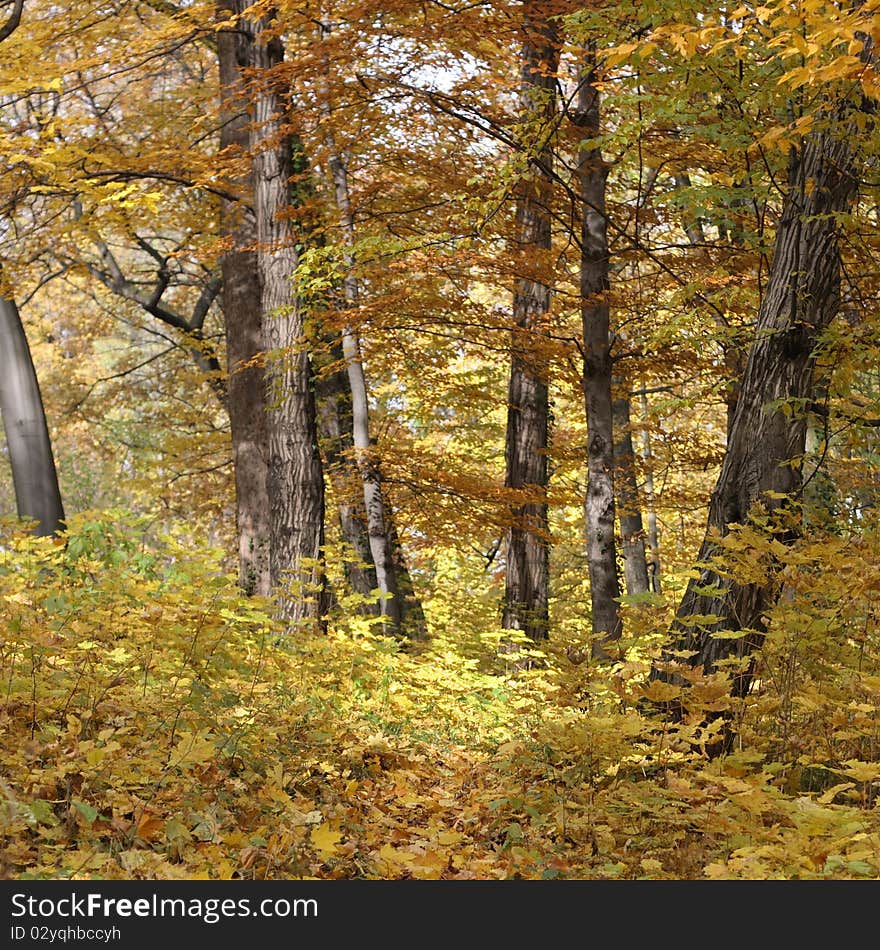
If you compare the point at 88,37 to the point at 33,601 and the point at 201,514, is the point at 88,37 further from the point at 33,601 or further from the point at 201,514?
the point at 201,514

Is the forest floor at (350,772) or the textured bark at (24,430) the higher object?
the textured bark at (24,430)

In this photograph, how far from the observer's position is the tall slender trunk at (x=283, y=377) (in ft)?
32.2

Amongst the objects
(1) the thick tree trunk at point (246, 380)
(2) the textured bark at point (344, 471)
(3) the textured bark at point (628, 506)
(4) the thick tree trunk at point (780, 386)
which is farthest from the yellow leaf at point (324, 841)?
(2) the textured bark at point (344, 471)

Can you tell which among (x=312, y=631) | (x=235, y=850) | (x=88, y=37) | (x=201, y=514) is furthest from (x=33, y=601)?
(x=201, y=514)

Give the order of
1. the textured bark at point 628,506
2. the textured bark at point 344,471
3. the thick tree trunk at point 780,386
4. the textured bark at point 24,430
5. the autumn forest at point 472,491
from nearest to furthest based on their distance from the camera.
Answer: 1. the autumn forest at point 472,491
2. the thick tree trunk at point 780,386
3. the textured bark at point 628,506
4. the textured bark at point 24,430
5. the textured bark at point 344,471

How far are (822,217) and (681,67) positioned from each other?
1.41 m

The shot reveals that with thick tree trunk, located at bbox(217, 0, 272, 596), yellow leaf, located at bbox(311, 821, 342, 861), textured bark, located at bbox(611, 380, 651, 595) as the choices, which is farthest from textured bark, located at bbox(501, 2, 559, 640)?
yellow leaf, located at bbox(311, 821, 342, 861)

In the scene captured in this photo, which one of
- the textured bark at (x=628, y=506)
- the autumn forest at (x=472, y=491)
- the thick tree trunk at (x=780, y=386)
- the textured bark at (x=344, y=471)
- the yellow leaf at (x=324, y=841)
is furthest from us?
the textured bark at (x=344, y=471)

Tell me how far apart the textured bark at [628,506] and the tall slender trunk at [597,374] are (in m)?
0.48

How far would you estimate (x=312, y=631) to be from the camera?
9484 millimetres

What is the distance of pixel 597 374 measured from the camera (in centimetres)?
986

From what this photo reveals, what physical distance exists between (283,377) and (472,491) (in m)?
3.21

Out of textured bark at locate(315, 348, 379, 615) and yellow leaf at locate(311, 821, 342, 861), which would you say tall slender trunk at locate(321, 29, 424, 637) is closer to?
textured bark at locate(315, 348, 379, 615)

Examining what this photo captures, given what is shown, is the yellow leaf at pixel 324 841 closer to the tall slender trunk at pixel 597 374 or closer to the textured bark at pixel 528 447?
the tall slender trunk at pixel 597 374
